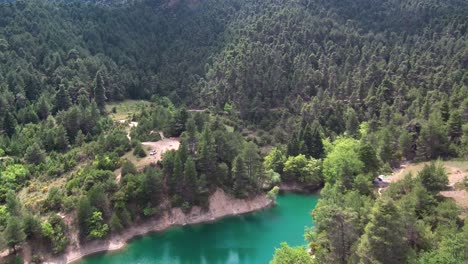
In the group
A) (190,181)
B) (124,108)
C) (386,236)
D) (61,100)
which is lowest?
(190,181)

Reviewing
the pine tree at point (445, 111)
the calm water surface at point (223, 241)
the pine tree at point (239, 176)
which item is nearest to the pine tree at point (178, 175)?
the calm water surface at point (223, 241)

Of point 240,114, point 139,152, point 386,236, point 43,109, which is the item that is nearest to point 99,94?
point 43,109

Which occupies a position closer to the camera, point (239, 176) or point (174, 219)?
point (174, 219)

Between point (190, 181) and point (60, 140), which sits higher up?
point (60, 140)

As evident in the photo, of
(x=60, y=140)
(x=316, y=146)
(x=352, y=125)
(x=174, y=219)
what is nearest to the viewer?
(x=174, y=219)

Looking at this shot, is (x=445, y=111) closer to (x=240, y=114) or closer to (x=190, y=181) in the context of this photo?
(x=190, y=181)

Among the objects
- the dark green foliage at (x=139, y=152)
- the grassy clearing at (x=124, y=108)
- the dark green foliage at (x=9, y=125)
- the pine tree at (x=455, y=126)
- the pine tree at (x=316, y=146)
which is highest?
the pine tree at (x=455, y=126)

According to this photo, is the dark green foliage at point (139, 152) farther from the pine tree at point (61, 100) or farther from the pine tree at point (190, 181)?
the pine tree at point (61, 100)
